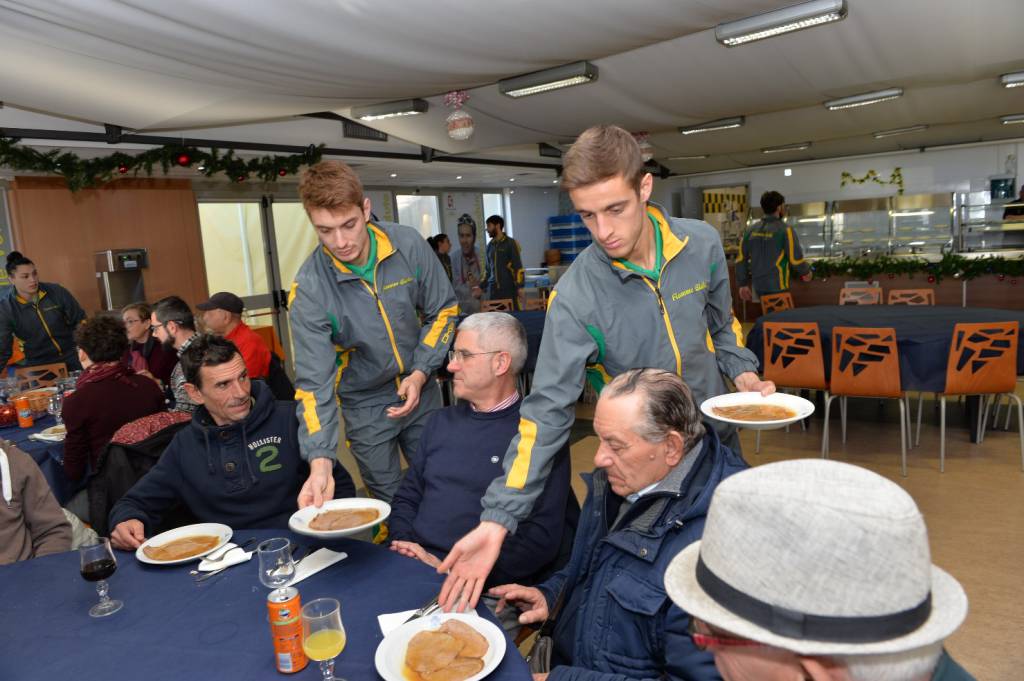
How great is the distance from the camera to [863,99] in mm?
7652

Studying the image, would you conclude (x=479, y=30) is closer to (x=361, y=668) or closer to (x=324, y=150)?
(x=361, y=668)

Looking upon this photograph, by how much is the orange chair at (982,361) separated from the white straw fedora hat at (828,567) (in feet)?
15.3

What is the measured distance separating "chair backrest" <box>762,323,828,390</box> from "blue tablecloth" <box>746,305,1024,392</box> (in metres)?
0.17

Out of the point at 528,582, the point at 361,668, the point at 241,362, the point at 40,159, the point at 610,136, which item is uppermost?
the point at 40,159

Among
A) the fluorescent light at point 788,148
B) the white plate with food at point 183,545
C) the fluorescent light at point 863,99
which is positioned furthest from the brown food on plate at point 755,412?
the fluorescent light at point 788,148

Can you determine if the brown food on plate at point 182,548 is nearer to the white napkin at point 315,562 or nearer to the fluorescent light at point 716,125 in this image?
the white napkin at point 315,562

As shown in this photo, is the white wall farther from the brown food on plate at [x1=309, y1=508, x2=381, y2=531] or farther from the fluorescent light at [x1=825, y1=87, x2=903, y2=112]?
the brown food on plate at [x1=309, y1=508, x2=381, y2=531]

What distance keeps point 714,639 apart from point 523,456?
1.05 m

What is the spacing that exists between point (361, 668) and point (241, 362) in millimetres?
1529

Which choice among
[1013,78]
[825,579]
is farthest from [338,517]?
[1013,78]

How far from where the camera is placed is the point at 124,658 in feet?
5.29

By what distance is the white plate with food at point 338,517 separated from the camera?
182 cm

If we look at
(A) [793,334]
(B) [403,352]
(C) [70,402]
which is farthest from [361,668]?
(A) [793,334]

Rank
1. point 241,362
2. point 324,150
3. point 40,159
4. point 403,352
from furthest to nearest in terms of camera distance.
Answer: point 324,150 → point 40,159 → point 403,352 → point 241,362
